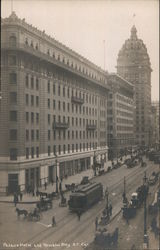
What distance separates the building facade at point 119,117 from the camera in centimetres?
10281

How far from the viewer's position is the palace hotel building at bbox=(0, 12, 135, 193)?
165 feet

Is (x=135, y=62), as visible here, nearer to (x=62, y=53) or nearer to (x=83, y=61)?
(x=83, y=61)

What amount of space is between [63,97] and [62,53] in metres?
7.55

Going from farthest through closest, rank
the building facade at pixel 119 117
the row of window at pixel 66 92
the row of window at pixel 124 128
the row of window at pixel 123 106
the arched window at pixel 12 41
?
1. the row of window at pixel 123 106
2. the row of window at pixel 124 128
3. the building facade at pixel 119 117
4. the row of window at pixel 66 92
5. the arched window at pixel 12 41

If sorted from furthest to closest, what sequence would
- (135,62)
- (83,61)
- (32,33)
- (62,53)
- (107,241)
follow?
(135,62) → (83,61) → (62,53) → (32,33) → (107,241)

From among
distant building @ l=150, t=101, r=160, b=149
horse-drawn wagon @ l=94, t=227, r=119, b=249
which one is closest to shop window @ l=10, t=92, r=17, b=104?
horse-drawn wagon @ l=94, t=227, r=119, b=249

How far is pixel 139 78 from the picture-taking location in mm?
133375

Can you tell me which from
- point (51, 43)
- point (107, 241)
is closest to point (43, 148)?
point (51, 43)

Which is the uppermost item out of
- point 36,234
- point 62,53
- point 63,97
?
point 62,53

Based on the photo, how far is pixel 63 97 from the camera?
65.8 m

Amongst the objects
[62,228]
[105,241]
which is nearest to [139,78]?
[62,228]

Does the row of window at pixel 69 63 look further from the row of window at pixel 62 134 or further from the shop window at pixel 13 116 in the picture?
the row of window at pixel 62 134

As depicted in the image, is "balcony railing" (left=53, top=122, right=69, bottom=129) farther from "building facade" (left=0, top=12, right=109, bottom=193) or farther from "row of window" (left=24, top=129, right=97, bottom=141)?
"row of window" (left=24, top=129, right=97, bottom=141)

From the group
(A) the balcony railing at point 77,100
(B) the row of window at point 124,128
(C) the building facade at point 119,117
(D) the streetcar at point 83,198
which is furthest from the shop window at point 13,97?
(B) the row of window at point 124,128
